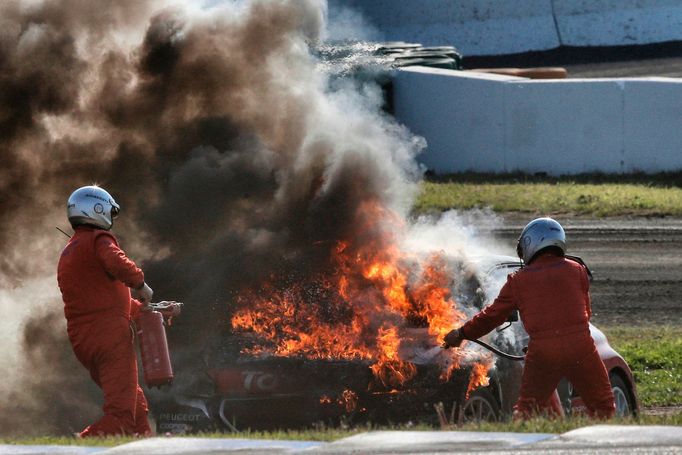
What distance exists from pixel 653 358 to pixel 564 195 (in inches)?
341

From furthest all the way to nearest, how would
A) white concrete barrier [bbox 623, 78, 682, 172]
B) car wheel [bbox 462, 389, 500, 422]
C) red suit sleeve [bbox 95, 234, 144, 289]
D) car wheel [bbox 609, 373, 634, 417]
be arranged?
white concrete barrier [bbox 623, 78, 682, 172] < car wheel [bbox 609, 373, 634, 417] < car wheel [bbox 462, 389, 500, 422] < red suit sleeve [bbox 95, 234, 144, 289]

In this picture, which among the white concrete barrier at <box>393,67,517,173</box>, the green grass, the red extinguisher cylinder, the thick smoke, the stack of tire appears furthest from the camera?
the stack of tire

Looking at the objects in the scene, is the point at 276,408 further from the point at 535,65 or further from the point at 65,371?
the point at 535,65

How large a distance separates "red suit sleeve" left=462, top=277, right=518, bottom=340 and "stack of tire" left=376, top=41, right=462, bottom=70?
16.2 meters

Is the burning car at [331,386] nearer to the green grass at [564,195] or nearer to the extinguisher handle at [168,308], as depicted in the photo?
the extinguisher handle at [168,308]

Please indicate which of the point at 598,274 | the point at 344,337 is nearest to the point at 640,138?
the point at 598,274

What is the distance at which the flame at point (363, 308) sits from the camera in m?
8.92

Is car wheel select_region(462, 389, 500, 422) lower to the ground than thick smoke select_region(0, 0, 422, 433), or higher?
lower

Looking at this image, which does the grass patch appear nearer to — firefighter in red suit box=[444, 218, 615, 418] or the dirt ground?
the dirt ground

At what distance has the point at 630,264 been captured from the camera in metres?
17.8

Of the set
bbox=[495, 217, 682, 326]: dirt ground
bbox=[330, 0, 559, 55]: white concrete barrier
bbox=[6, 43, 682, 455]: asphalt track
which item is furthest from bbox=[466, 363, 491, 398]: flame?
bbox=[330, 0, 559, 55]: white concrete barrier

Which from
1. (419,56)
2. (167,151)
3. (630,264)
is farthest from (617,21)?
(167,151)

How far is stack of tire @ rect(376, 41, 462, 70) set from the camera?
25359 mm

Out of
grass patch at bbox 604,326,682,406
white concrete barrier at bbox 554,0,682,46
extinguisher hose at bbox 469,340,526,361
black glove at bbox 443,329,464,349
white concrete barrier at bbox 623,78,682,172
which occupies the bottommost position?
grass patch at bbox 604,326,682,406
